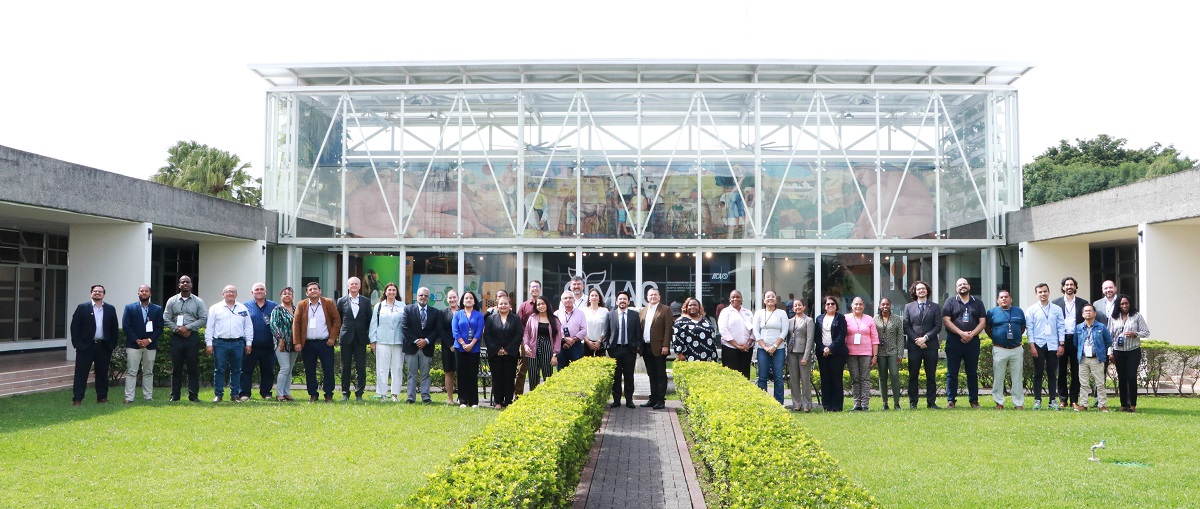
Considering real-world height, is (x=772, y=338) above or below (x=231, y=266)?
below

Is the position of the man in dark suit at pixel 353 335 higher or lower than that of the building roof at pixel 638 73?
lower

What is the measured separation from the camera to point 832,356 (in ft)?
39.4

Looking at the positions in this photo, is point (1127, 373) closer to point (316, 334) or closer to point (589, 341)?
point (589, 341)

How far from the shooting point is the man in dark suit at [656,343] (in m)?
12.4

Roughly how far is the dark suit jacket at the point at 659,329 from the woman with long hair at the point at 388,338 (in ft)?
10.7

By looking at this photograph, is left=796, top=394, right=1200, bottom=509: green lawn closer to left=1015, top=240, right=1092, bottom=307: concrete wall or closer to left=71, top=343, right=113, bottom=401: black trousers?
left=1015, top=240, right=1092, bottom=307: concrete wall

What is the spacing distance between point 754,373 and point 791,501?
499 inches

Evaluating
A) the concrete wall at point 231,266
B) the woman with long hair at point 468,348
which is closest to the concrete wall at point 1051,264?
the woman with long hair at point 468,348

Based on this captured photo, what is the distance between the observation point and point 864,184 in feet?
67.4

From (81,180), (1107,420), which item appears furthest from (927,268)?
(81,180)

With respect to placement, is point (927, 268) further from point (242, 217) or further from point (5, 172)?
point (5, 172)

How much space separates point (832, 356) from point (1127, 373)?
3.71 meters

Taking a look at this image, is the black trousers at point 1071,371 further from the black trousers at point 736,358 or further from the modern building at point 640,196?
the modern building at point 640,196

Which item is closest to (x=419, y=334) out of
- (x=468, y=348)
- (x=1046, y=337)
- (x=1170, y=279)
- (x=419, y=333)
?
(x=419, y=333)
